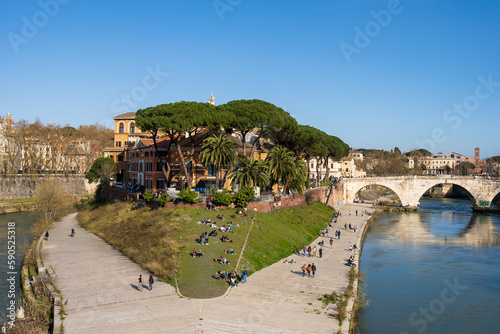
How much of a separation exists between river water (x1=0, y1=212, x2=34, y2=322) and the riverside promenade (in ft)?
11.9

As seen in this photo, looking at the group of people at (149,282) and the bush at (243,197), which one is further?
the bush at (243,197)

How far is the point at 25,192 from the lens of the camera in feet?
322

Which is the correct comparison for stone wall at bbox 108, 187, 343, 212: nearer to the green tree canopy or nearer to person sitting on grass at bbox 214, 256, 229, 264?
the green tree canopy

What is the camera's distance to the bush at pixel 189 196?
50066mm

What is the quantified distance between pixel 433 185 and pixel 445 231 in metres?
32.1

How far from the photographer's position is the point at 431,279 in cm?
4031

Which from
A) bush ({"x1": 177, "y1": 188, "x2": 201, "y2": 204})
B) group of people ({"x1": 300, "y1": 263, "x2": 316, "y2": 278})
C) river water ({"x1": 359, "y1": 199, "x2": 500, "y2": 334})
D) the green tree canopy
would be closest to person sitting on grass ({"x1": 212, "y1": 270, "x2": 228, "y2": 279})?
group of people ({"x1": 300, "y1": 263, "x2": 316, "y2": 278})

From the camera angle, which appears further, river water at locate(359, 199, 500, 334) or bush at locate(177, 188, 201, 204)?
bush at locate(177, 188, 201, 204)

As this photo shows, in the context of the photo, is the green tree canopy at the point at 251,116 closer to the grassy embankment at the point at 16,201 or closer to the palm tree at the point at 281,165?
the palm tree at the point at 281,165

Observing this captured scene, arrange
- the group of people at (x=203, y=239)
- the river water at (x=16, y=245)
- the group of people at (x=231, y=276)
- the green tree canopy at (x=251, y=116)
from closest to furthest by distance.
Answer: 1. the group of people at (x=231, y=276)
2. the river water at (x=16, y=245)
3. the group of people at (x=203, y=239)
4. the green tree canopy at (x=251, y=116)

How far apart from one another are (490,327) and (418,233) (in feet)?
133

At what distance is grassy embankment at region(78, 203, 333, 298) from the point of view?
33.0 meters

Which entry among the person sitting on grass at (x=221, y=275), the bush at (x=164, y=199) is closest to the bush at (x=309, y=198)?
the bush at (x=164, y=199)

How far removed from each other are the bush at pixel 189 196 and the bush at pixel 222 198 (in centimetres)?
216
